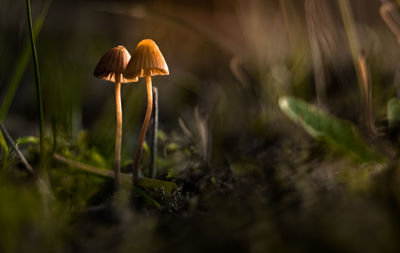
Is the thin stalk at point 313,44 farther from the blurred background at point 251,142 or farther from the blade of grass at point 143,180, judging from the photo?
the blade of grass at point 143,180

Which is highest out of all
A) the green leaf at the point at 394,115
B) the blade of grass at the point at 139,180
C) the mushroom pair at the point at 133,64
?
the mushroom pair at the point at 133,64

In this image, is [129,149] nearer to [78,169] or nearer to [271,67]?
[78,169]

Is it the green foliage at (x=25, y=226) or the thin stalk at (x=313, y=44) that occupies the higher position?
the thin stalk at (x=313, y=44)

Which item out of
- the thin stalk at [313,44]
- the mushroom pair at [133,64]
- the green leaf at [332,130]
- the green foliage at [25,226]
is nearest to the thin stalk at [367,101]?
the green leaf at [332,130]

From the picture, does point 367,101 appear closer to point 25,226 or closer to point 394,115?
point 394,115

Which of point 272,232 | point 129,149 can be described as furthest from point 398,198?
point 129,149

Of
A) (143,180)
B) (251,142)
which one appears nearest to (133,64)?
(143,180)

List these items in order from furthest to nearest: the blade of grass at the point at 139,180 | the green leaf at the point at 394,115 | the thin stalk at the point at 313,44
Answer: the thin stalk at the point at 313,44 → the green leaf at the point at 394,115 → the blade of grass at the point at 139,180

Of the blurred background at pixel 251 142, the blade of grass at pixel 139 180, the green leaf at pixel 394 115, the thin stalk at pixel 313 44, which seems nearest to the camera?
the blurred background at pixel 251 142
